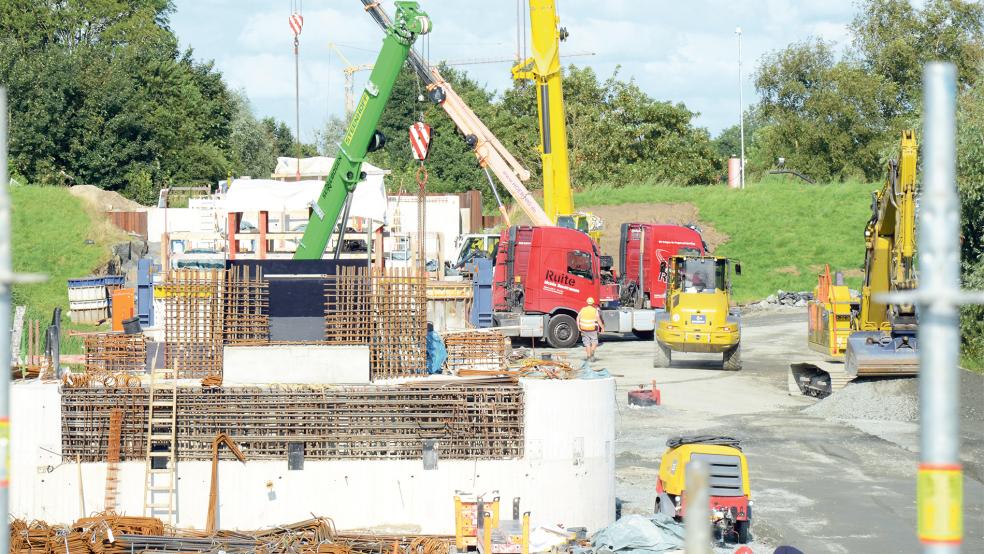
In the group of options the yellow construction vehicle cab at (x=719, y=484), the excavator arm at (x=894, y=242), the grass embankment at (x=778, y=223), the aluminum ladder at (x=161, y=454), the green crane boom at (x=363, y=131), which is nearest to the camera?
the yellow construction vehicle cab at (x=719, y=484)

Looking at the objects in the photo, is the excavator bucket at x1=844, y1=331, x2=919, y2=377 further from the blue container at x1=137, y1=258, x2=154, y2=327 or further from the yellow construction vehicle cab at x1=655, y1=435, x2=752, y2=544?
the blue container at x1=137, y1=258, x2=154, y2=327

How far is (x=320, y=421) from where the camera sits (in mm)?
Result: 14664

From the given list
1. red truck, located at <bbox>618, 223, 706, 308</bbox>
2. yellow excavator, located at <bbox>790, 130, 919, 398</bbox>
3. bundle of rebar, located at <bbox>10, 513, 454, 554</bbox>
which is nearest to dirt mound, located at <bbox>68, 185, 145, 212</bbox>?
red truck, located at <bbox>618, 223, 706, 308</bbox>

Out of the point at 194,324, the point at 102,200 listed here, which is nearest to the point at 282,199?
the point at 194,324

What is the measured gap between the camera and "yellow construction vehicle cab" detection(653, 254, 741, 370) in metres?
27.8

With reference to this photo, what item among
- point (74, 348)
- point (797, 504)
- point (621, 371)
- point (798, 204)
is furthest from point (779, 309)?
point (797, 504)

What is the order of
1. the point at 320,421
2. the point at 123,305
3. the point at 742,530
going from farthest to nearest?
the point at 123,305 < the point at 320,421 < the point at 742,530

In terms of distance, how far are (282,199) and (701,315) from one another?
400 inches

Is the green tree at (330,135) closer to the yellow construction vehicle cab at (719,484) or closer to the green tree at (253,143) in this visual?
the green tree at (253,143)

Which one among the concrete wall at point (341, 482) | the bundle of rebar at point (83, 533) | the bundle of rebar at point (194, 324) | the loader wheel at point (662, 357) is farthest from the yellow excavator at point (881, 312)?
the bundle of rebar at point (83, 533)

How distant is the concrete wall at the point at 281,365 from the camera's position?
49.6ft

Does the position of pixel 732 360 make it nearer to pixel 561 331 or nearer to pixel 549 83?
pixel 561 331

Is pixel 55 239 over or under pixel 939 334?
over

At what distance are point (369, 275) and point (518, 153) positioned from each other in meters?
57.7
